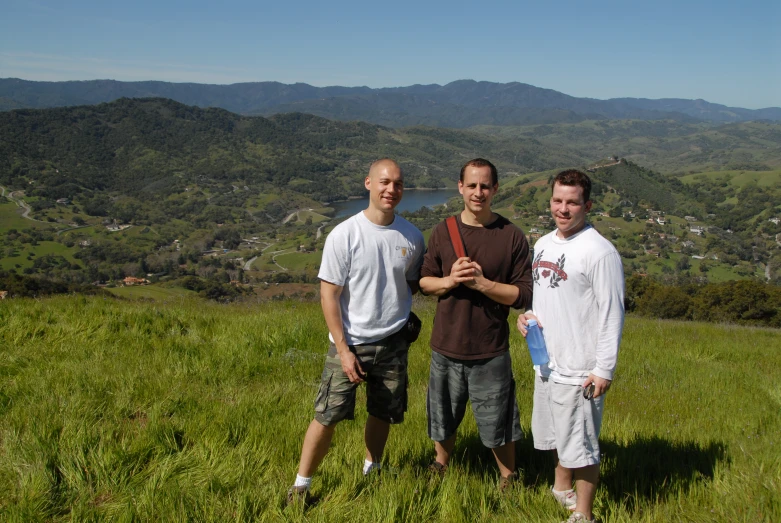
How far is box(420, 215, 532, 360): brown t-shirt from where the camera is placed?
8.61 ft

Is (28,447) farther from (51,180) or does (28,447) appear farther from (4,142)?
(4,142)

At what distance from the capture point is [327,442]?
2.60 metres

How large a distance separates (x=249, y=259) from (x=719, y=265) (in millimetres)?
61016

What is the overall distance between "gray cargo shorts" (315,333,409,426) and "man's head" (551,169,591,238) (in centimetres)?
102

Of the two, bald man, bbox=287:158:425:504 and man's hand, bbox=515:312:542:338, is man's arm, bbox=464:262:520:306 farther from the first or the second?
bald man, bbox=287:158:425:504

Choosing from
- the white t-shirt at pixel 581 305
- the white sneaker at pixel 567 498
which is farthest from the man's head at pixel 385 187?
the white sneaker at pixel 567 498

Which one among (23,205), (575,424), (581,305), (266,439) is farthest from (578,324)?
(23,205)

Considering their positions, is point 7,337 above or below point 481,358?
below

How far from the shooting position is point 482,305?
2645mm

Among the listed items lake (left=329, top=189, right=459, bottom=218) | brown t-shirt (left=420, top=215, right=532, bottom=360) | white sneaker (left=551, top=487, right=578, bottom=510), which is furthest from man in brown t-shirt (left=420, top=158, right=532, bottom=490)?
lake (left=329, top=189, right=459, bottom=218)

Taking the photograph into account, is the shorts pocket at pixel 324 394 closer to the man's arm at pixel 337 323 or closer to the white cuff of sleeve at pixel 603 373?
the man's arm at pixel 337 323

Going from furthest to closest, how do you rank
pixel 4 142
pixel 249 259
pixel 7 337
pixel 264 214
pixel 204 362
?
1. pixel 4 142
2. pixel 264 214
3. pixel 249 259
4. pixel 7 337
5. pixel 204 362

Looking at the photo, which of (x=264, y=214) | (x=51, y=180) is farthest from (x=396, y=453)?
(x=51, y=180)

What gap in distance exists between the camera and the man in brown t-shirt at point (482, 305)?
2.60 meters
